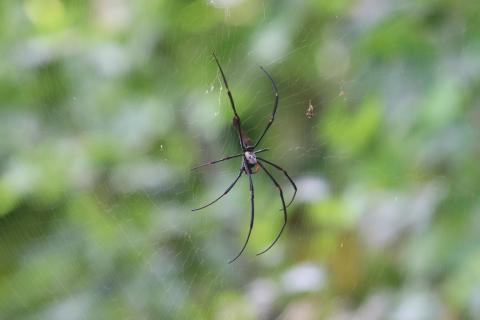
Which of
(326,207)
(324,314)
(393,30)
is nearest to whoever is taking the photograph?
(393,30)

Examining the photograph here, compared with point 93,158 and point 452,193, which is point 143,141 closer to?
point 93,158

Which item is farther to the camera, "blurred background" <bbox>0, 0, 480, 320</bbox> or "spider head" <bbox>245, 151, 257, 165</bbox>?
"spider head" <bbox>245, 151, 257, 165</bbox>

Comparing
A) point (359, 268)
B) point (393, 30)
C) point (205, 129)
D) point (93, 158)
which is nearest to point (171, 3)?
point (205, 129)

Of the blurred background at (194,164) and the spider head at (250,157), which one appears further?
the spider head at (250,157)

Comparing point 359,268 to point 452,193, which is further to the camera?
point 359,268

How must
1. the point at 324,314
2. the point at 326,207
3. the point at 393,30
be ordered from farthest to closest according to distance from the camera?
the point at 324,314, the point at 326,207, the point at 393,30

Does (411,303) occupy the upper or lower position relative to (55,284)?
lower

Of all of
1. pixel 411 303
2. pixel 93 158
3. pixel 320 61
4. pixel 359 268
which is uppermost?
pixel 320 61
